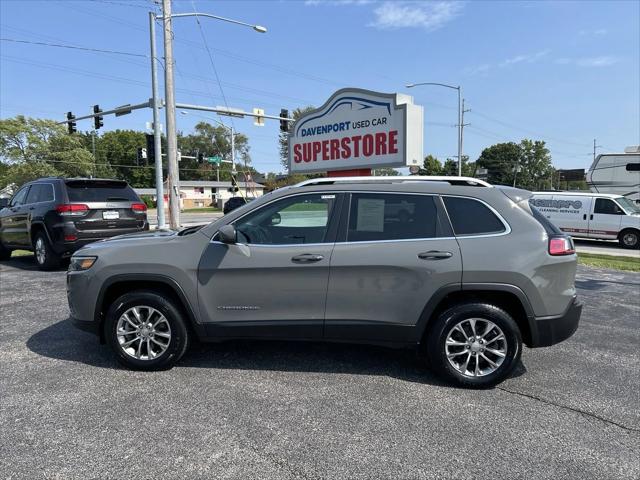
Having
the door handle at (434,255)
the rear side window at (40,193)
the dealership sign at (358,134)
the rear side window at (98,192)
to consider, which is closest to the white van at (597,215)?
the dealership sign at (358,134)

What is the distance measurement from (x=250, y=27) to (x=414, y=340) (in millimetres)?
19416

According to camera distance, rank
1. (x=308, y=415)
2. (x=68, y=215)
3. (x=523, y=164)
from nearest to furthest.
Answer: (x=308, y=415) → (x=68, y=215) → (x=523, y=164)

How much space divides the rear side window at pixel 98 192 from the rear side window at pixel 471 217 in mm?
7408

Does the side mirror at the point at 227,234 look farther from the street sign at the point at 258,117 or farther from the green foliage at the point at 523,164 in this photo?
the green foliage at the point at 523,164

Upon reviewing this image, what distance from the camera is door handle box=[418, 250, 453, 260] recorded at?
12.0ft

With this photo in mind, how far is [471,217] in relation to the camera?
12.4 feet

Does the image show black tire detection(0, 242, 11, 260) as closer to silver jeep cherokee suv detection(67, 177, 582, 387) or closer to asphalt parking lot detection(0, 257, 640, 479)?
asphalt parking lot detection(0, 257, 640, 479)

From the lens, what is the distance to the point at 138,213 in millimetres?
9398

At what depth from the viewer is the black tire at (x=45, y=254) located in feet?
28.6

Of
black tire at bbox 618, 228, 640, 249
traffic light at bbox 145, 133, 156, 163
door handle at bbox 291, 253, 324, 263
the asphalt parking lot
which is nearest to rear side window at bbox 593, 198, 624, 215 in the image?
black tire at bbox 618, 228, 640, 249

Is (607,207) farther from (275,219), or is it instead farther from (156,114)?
(156,114)

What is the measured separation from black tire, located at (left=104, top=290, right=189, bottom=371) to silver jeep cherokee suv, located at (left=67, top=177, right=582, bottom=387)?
0.04ft

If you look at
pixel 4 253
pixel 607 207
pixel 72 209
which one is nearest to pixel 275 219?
pixel 72 209

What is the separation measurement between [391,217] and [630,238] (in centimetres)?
1580
